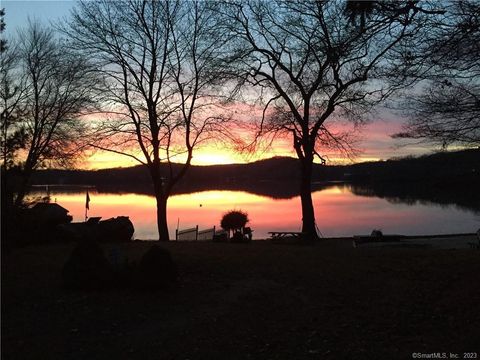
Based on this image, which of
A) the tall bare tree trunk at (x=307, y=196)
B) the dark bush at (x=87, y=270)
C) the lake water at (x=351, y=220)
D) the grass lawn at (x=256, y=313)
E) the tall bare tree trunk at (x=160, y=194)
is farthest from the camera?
the lake water at (x=351, y=220)

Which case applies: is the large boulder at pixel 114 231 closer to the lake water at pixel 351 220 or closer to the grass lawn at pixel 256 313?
the grass lawn at pixel 256 313

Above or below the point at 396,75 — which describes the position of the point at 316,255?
below

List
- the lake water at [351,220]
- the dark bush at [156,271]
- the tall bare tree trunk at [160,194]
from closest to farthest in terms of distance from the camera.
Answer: the dark bush at [156,271]
the tall bare tree trunk at [160,194]
the lake water at [351,220]

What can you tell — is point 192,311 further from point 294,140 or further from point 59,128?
point 59,128

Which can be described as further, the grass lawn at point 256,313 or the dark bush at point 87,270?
the dark bush at point 87,270

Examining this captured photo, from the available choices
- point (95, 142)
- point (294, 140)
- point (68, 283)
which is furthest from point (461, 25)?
point (95, 142)

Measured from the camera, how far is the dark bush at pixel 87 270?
9.45m

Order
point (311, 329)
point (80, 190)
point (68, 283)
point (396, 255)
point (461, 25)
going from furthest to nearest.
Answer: point (80, 190), point (396, 255), point (68, 283), point (311, 329), point (461, 25)

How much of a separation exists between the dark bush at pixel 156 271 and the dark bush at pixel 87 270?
64cm

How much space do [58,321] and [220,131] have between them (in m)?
18.0

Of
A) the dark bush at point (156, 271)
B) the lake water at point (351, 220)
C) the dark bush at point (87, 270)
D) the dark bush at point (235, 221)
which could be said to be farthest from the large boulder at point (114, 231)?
the lake water at point (351, 220)

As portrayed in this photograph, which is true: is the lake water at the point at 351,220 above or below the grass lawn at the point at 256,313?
above

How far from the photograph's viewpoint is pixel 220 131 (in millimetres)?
25219

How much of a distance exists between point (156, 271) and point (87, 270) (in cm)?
133
